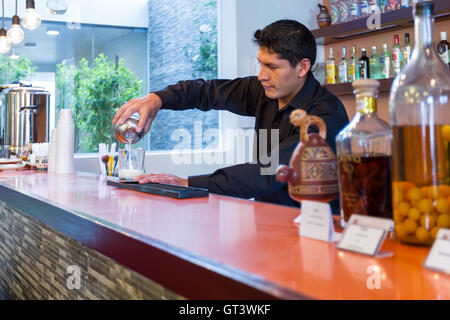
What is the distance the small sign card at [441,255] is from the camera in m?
A: 0.64

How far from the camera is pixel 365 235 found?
30.0 inches

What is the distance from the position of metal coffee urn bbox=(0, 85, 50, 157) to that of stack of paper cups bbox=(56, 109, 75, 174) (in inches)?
33.9

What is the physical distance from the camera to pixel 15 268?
2.10 meters

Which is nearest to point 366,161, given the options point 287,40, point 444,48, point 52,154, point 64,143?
point 287,40

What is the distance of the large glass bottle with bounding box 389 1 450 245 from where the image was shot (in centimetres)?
76

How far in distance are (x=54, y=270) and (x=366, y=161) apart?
3.83 feet

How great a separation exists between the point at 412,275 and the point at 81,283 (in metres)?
1.01

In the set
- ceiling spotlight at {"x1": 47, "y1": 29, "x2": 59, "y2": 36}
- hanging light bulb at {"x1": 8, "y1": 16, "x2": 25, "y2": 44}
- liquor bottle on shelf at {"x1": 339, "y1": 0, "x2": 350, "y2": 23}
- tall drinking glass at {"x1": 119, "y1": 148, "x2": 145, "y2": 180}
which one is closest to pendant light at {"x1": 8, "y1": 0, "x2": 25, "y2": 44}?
hanging light bulb at {"x1": 8, "y1": 16, "x2": 25, "y2": 44}

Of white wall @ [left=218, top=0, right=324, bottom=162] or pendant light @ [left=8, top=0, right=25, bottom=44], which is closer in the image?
pendant light @ [left=8, top=0, right=25, bottom=44]

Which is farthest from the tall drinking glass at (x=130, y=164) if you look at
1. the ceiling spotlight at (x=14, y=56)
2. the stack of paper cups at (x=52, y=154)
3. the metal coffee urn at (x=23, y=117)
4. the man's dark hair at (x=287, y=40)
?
the ceiling spotlight at (x=14, y=56)

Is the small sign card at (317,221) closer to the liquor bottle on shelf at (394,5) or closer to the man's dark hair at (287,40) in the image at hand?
the man's dark hair at (287,40)

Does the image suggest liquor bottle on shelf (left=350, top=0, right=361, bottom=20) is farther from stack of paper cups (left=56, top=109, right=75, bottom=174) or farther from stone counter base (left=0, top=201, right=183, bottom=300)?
stone counter base (left=0, top=201, right=183, bottom=300)

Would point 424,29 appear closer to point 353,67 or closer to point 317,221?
point 317,221

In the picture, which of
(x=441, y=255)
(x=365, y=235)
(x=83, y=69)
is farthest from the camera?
(x=83, y=69)
